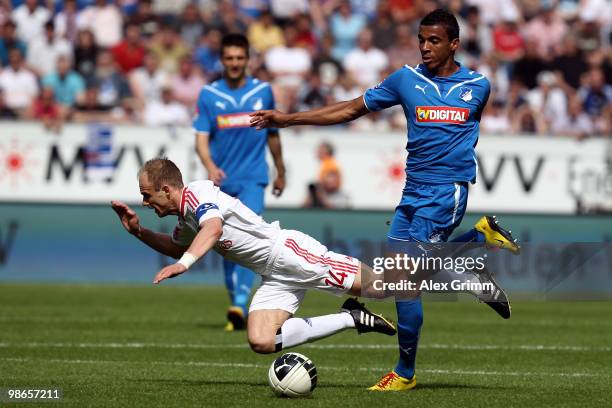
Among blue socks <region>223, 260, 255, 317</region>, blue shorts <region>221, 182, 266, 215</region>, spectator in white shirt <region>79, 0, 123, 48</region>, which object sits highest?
spectator in white shirt <region>79, 0, 123, 48</region>

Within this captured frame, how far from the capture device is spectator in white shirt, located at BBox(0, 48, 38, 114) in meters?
23.3

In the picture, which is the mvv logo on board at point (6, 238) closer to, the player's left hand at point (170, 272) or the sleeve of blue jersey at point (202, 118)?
the sleeve of blue jersey at point (202, 118)

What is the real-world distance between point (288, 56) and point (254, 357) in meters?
14.0

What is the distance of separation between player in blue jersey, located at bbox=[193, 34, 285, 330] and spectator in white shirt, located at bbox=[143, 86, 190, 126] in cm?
896

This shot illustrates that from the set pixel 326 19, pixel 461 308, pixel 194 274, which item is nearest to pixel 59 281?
pixel 194 274

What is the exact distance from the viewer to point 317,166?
22.9m

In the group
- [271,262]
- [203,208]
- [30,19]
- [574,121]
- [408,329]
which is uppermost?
[30,19]

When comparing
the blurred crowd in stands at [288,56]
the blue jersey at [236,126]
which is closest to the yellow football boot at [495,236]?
the blue jersey at [236,126]

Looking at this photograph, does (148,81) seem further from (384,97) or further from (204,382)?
(384,97)

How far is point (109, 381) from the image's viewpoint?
32.3 feet

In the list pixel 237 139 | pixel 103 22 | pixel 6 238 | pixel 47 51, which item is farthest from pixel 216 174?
pixel 103 22

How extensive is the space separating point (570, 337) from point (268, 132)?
404 cm

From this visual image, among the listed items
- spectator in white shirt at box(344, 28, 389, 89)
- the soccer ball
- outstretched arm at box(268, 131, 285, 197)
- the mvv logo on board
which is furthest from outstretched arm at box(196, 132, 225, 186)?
spectator in white shirt at box(344, 28, 389, 89)

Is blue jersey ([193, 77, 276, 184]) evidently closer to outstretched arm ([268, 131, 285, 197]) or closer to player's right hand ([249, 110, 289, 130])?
outstretched arm ([268, 131, 285, 197])
